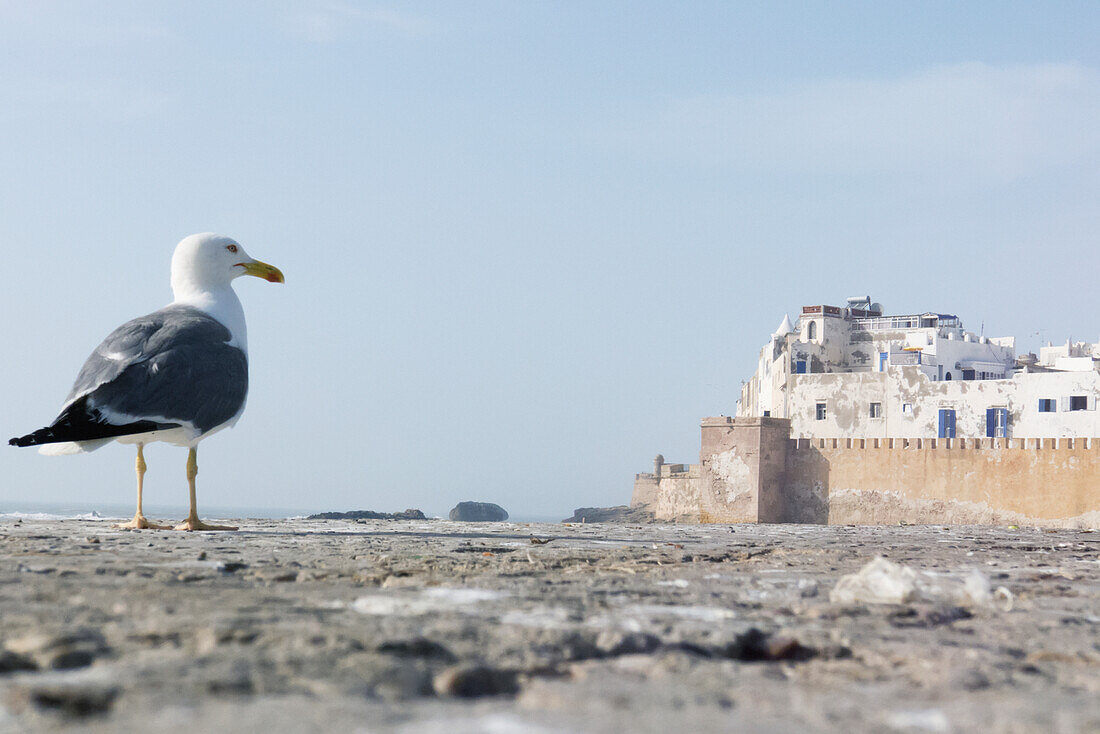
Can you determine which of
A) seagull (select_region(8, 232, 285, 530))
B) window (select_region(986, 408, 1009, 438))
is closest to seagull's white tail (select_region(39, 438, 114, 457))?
seagull (select_region(8, 232, 285, 530))

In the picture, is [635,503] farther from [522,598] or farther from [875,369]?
[522,598]

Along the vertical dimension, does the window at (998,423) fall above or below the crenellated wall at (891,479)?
above

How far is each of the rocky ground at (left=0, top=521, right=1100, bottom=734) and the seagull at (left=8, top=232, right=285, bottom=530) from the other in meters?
→ 1.72

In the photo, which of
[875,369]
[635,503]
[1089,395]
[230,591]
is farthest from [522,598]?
[635,503]

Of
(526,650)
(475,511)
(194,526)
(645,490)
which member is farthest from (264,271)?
(475,511)

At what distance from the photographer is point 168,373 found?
500 cm

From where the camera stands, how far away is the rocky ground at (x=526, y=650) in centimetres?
128

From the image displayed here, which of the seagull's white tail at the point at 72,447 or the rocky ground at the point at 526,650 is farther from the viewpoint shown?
the seagull's white tail at the point at 72,447

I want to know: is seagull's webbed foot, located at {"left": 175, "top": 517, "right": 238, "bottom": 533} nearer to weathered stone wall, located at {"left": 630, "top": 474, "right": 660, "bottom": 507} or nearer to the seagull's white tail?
the seagull's white tail

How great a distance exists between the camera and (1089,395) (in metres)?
33.8

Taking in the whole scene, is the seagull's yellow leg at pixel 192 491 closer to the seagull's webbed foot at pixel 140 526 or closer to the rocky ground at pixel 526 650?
the seagull's webbed foot at pixel 140 526

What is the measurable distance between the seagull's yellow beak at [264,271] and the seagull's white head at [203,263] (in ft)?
0.25

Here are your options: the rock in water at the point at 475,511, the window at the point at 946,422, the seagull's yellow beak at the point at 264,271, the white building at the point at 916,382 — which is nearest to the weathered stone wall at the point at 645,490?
the white building at the point at 916,382

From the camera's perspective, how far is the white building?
34.3m
